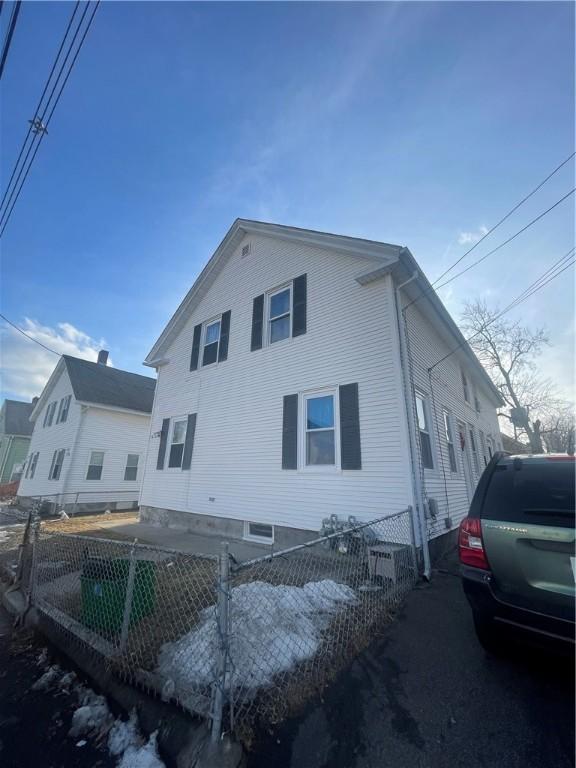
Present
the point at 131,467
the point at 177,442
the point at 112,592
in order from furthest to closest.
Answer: the point at 131,467, the point at 177,442, the point at 112,592

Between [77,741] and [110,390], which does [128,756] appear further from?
[110,390]

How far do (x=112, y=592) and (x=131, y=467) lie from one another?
15.3 metres

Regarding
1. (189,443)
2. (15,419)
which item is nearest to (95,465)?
(189,443)

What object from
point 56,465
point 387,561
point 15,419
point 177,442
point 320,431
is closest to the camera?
point 387,561

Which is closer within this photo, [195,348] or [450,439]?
[450,439]

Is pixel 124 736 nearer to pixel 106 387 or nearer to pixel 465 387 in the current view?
pixel 465 387

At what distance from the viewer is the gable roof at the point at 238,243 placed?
6766 mm

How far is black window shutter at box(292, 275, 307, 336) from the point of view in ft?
25.8

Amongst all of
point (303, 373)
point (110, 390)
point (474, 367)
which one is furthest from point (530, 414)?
point (110, 390)

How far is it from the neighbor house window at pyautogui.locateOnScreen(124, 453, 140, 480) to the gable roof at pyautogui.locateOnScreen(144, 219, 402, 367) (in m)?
7.59

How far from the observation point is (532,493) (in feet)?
8.24

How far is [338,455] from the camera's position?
6418mm

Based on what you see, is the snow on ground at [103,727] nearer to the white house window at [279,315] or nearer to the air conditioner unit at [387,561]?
the air conditioner unit at [387,561]

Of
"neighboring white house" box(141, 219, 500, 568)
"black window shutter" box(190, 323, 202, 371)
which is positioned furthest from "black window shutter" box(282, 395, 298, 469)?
"black window shutter" box(190, 323, 202, 371)
